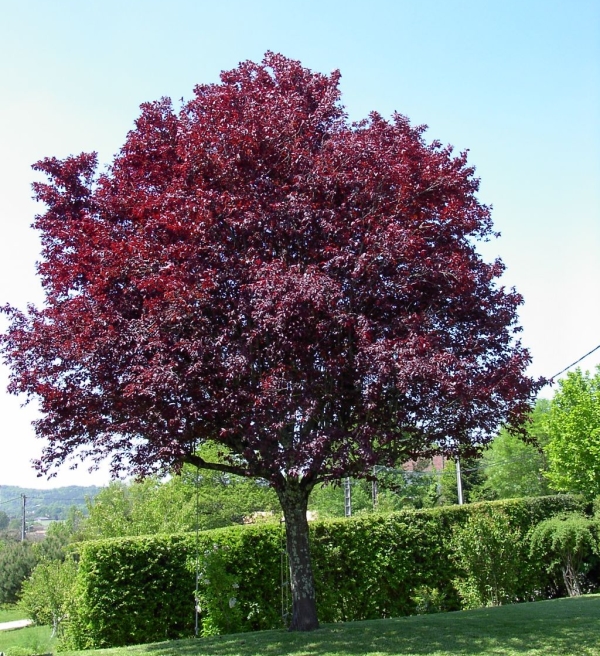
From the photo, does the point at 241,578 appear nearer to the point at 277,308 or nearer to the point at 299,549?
the point at 299,549

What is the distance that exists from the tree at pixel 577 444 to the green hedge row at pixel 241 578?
38.4 ft

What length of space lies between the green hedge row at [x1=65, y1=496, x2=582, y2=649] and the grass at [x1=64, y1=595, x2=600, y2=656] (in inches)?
84.1

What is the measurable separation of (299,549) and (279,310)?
3.83 meters

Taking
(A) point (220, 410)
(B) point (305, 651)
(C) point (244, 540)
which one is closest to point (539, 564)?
Result: (C) point (244, 540)

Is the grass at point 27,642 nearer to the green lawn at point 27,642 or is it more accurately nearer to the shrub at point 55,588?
the green lawn at point 27,642

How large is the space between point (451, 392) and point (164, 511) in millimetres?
13598

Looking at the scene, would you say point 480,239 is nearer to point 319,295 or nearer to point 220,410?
point 319,295

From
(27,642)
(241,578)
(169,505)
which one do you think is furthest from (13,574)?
(241,578)

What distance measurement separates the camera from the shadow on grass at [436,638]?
7.76m

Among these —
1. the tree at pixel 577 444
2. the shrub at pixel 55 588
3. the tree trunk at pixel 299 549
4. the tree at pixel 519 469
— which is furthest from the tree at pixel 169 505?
the tree at pixel 519 469

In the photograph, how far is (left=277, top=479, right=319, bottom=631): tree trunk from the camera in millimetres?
9391

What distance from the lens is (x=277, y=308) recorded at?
7512 millimetres

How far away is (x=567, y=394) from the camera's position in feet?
90.0

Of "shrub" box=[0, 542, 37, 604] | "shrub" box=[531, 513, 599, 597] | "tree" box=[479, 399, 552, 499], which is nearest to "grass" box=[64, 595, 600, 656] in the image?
"shrub" box=[531, 513, 599, 597]
